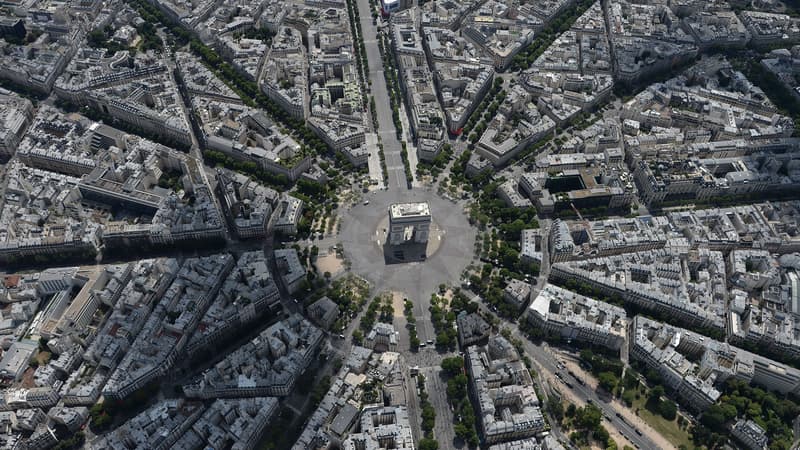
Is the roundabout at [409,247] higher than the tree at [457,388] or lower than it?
higher

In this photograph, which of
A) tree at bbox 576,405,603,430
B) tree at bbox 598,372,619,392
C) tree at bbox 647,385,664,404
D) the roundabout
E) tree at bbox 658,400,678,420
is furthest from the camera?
the roundabout

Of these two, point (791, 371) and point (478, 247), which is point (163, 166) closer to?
point (478, 247)

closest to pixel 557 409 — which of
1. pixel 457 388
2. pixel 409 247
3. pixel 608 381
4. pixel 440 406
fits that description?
pixel 608 381

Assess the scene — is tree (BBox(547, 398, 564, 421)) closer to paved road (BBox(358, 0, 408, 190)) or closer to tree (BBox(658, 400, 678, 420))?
tree (BBox(658, 400, 678, 420))

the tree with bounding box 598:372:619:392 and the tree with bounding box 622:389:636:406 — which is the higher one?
the tree with bounding box 598:372:619:392

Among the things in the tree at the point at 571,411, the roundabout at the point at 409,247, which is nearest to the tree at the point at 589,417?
the tree at the point at 571,411

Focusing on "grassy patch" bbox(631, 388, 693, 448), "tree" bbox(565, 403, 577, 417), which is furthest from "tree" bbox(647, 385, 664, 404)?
"tree" bbox(565, 403, 577, 417)

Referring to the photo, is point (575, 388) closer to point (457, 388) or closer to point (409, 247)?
point (457, 388)

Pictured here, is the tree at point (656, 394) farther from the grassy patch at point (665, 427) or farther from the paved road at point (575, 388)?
the paved road at point (575, 388)

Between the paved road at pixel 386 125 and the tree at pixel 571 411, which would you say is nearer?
the tree at pixel 571 411
